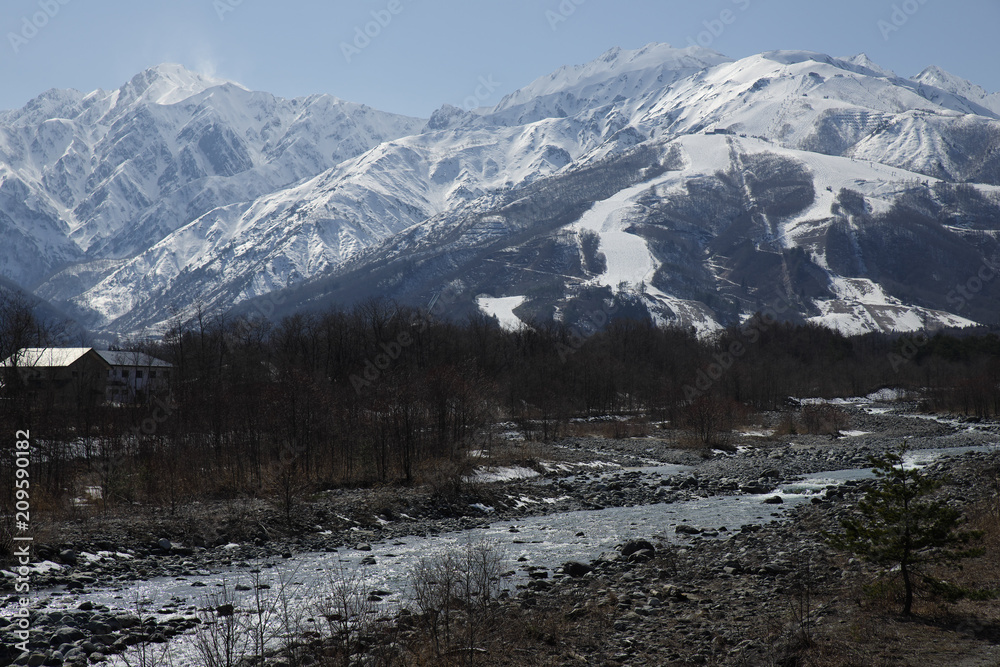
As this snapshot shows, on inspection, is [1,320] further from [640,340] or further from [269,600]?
[640,340]

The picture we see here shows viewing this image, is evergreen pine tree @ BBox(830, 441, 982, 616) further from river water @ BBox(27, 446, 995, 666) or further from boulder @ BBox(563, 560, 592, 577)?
river water @ BBox(27, 446, 995, 666)

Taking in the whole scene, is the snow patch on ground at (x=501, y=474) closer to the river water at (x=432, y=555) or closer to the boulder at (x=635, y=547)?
the river water at (x=432, y=555)

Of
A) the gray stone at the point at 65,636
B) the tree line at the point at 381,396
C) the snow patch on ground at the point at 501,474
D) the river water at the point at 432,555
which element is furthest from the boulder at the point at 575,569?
the snow patch on ground at the point at 501,474

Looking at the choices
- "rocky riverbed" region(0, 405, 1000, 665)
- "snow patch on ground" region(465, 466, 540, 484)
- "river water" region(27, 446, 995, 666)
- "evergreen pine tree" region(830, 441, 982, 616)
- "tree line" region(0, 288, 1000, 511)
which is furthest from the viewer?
"snow patch on ground" region(465, 466, 540, 484)

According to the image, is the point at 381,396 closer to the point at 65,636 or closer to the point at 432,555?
the point at 432,555

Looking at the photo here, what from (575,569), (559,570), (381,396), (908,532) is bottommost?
(559,570)

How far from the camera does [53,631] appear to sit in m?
13.7

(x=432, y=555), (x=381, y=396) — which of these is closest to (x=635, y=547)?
(x=432, y=555)

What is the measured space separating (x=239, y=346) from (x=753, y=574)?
82.6 meters

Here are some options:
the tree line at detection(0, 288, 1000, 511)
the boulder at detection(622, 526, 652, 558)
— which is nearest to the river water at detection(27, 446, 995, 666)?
the boulder at detection(622, 526, 652, 558)

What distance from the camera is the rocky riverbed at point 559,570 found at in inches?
520

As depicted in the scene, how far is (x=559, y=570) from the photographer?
19.6 meters

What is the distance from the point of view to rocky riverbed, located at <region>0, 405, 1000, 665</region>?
1320 centimetres

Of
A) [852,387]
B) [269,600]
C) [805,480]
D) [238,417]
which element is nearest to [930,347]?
[852,387]
